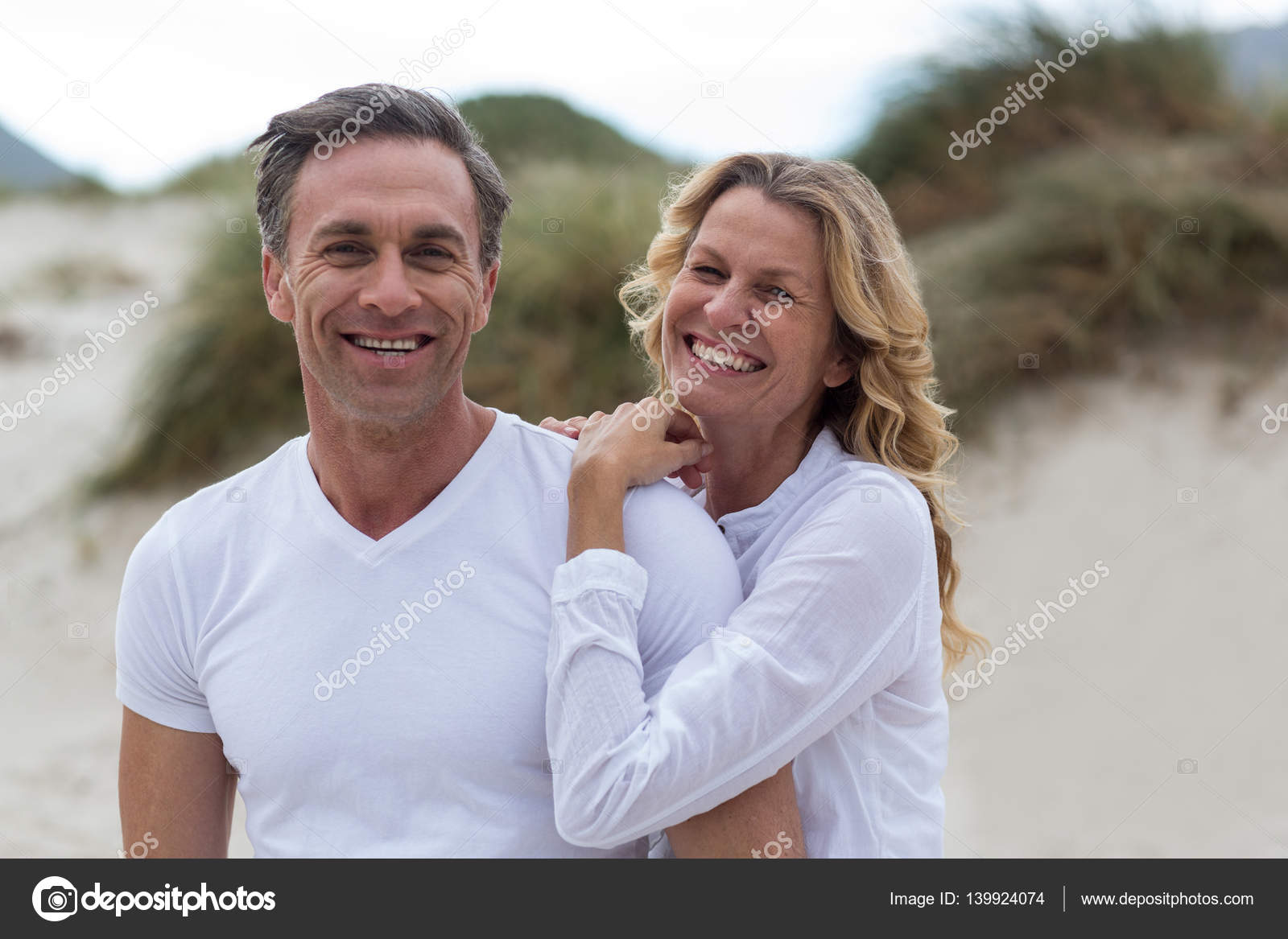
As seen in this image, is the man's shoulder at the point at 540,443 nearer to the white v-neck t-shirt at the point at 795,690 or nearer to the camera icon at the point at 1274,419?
the white v-neck t-shirt at the point at 795,690

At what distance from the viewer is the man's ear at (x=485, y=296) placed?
7.37 feet

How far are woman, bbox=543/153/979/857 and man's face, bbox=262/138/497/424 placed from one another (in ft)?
1.09

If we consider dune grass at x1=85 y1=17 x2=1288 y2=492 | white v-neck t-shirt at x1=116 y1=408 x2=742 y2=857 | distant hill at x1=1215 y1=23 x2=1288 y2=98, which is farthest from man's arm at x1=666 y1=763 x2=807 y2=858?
distant hill at x1=1215 y1=23 x2=1288 y2=98

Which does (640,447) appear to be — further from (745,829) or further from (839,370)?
(745,829)

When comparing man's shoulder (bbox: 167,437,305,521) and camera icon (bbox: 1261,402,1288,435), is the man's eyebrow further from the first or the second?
camera icon (bbox: 1261,402,1288,435)

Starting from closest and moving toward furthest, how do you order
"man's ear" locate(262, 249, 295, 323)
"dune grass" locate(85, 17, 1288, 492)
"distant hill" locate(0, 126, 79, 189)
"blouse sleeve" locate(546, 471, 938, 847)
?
"blouse sleeve" locate(546, 471, 938, 847) < "man's ear" locate(262, 249, 295, 323) < "dune grass" locate(85, 17, 1288, 492) < "distant hill" locate(0, 126, 79, 189)

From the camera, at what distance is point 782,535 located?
237 cm

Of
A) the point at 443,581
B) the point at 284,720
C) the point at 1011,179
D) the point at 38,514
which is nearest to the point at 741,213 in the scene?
the point at 443,581

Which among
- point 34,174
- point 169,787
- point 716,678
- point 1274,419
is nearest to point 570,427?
point 716,678

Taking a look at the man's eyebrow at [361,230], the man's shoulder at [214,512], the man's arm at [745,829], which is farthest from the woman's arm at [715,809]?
the man's shoulder at [214,512]

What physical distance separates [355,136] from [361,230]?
0.62ft

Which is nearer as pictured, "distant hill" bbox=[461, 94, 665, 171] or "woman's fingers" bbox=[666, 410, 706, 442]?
"woman's fingers" bbox=[666, 410, 706, 442]

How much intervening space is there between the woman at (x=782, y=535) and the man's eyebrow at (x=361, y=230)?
18.0 inches

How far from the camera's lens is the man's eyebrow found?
6.83 feet
